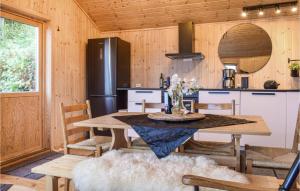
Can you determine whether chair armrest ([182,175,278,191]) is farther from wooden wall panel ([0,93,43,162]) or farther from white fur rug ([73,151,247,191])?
wooden wall panel ([0,93,43,162])

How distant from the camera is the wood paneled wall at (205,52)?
407 cm

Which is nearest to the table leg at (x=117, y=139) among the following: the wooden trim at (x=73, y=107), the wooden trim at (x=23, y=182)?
the wooden trim at (x=73, y=107)

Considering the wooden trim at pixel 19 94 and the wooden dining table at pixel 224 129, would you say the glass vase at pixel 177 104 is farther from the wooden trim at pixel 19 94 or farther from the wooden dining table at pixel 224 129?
the wooden trim at pixel 19 94

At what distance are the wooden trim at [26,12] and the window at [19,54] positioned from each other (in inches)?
2.9

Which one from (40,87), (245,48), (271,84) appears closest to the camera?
(40,87)

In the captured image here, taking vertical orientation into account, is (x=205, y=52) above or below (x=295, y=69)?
above

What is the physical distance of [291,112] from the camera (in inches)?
138

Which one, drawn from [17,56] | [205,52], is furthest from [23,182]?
[205,52]

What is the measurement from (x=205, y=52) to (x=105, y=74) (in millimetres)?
1800

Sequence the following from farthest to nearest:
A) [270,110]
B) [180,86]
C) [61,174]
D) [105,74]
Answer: [105,74]
[270,110]
[180,86]
[61,174]

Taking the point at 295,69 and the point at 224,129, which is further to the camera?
the point at 295,69

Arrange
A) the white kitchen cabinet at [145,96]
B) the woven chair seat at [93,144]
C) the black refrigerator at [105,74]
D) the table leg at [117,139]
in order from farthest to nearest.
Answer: the black refrigerator at [105,74] → the white kitchen cabinet at [145,96] → the woven chair seat at [93,144] → the table leg at [117,139]

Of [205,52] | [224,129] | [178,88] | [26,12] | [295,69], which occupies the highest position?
[26,12]

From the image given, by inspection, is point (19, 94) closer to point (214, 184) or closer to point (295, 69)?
point (214, 184)
